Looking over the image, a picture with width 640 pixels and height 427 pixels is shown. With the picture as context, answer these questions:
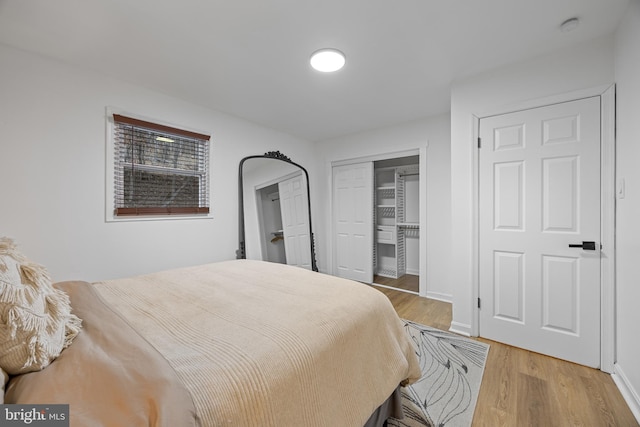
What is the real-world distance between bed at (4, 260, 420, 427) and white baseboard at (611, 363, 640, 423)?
1253 millimetres

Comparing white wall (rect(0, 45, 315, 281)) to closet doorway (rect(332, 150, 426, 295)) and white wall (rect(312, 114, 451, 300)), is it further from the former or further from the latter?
white wall (rect(312, 114, 451, 300))

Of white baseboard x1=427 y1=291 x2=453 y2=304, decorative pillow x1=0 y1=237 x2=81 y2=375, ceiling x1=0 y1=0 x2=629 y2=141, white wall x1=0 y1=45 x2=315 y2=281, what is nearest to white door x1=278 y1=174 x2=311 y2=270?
white wall x1=0 y1=45 x2=315 y2=281

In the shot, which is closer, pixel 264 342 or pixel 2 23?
pixel 264 342

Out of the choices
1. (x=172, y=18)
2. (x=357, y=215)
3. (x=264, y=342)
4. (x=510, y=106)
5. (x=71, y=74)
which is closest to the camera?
(x=264, y=342)

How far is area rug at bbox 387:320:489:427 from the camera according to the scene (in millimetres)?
1460

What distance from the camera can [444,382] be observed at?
175 cm

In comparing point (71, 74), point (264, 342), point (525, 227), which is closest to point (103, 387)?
point (264, 342)

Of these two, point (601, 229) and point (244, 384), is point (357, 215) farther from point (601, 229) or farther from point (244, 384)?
point (244, 384)

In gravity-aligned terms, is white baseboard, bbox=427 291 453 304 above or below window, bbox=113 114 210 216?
below

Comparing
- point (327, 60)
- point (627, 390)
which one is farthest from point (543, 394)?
point (327, 60)

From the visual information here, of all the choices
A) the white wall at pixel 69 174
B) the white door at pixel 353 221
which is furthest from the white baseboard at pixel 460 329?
the white wall at pixel 69 174

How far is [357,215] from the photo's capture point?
4.13 meters

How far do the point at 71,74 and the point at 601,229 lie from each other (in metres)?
4.20

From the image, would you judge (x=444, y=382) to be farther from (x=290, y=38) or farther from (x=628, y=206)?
(x=290, y=38)
